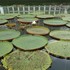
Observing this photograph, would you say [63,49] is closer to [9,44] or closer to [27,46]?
→ [27,46]

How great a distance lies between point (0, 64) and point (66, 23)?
1151mm

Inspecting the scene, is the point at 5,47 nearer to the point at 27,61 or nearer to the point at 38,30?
the point at 27,61

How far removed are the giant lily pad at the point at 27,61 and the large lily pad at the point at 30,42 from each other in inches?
3.2

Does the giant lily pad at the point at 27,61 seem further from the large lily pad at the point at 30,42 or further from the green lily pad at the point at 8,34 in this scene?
the green lily pad at the point at 8,34

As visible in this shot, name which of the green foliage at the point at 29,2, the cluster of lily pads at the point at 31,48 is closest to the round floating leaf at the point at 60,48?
the cluster of lily pads at the point at 31,48

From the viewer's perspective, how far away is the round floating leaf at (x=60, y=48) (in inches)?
57.1

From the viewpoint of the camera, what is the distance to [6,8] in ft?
9.82

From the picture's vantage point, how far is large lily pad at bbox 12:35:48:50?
157cm

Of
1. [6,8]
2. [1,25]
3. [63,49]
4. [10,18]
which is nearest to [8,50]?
[63,49]

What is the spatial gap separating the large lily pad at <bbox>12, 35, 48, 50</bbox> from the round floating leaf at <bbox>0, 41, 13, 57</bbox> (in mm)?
65

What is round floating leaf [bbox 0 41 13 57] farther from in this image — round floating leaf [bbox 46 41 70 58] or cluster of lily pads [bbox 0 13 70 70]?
round floating leaf [bbox 46 41 70 58]

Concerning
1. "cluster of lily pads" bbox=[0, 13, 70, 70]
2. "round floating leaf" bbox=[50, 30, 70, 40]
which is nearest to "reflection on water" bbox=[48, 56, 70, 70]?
"cluster of lily pads" bbox=[0, 13, 70, 70]

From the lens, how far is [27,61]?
1.39 m

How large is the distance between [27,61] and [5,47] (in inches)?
13.0
